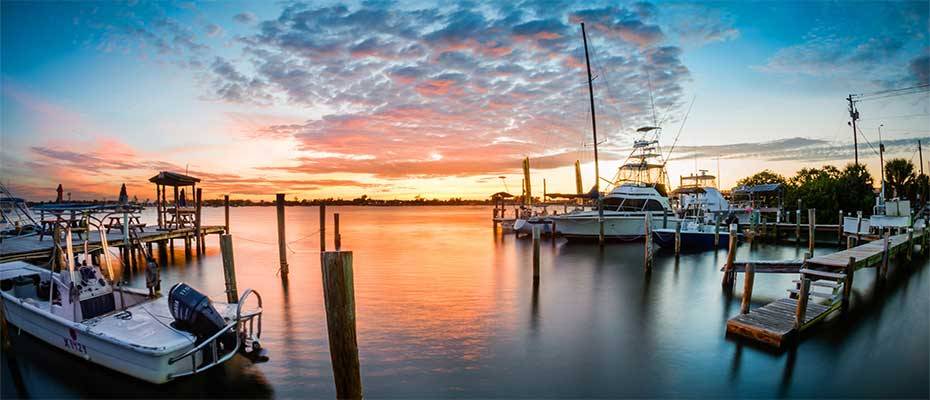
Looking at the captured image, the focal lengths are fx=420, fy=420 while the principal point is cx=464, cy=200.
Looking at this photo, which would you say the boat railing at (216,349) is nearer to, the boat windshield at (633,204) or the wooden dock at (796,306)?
the wooden dock at (796,306)

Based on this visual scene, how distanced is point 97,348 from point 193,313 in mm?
2160

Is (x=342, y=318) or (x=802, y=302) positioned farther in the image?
(x=802, y=302)

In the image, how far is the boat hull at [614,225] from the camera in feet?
104

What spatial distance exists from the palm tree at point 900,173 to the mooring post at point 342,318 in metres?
64.9

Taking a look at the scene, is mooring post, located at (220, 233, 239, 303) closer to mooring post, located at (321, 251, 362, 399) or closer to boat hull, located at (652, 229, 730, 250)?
mooring post, located at (321, 251, 362, 399)

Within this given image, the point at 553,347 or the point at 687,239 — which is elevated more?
the point at 687,239

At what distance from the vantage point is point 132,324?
8.32 meters

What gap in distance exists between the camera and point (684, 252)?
27.8 m

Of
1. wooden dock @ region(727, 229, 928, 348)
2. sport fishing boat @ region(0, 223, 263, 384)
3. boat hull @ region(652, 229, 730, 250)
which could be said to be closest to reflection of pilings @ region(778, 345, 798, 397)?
wooden dock @ region(727, 229, 928, 348)

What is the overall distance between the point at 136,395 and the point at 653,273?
66.1 ft

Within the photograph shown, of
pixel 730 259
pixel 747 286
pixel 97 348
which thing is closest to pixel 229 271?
pixel 97 348

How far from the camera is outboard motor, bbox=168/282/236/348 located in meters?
7.81

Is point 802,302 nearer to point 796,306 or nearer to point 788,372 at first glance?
point 796,306

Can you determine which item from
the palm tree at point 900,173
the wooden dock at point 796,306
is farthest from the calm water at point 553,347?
the palm tree at point 900,173
